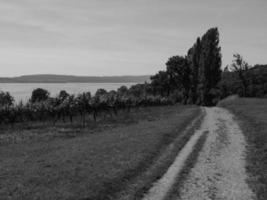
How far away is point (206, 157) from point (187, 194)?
4.00 meters

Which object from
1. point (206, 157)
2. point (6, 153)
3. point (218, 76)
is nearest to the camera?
point (206, 157)

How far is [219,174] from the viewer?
9.16 m

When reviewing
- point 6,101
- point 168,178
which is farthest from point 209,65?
point 168,178

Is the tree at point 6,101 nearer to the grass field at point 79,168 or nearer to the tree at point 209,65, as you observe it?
the grass field at point 79,168

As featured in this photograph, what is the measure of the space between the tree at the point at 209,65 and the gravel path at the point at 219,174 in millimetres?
38946

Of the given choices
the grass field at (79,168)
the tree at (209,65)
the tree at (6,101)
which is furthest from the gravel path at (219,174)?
the tree at (209,65)

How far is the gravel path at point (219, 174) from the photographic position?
7520 millimetres

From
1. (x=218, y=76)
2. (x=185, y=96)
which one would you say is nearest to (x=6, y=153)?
(x=218, y=76)

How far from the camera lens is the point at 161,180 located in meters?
8.58

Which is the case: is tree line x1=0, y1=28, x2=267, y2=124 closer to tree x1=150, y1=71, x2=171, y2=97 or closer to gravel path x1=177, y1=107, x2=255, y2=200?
tree x1=150, y1=71, x2=171, y2=97

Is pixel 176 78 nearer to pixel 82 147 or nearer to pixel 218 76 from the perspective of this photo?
pixel 218 76

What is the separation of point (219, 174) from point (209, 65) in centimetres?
4482

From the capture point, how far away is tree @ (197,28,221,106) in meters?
52.1

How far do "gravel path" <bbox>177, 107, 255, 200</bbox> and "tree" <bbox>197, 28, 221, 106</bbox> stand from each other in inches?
1533
